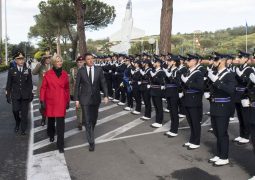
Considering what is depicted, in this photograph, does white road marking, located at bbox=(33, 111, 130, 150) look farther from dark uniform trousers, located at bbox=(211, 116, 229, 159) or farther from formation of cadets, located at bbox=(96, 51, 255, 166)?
dark uniform trousers, located at bbox=(211, 116, 229, 159)

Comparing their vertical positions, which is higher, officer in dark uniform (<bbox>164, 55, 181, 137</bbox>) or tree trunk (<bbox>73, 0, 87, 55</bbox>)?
tree trunk (<bbox>73, 0, 87, 55</bbox>)

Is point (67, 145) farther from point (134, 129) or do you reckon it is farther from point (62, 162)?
point (134, 129)

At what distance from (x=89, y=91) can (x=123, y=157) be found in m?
1.50

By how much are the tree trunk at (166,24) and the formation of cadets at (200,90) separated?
19.7ft

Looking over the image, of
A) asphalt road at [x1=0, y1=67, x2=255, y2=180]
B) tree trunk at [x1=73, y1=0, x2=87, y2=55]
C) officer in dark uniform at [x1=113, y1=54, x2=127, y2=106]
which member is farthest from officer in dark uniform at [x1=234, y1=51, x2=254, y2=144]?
tree trunk at [x1=73, y1=0, x2=87, y2=55]

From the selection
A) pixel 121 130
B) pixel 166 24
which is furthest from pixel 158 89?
pixel 166 24

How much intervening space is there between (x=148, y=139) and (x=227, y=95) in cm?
253

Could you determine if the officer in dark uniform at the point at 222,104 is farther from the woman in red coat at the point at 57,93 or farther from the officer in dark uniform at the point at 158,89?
the officer in dark uniform at the point at 158,89

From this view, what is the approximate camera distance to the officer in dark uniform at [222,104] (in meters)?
6.86

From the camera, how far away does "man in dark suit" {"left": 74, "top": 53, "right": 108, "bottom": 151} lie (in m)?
8.12

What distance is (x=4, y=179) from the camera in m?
6.25

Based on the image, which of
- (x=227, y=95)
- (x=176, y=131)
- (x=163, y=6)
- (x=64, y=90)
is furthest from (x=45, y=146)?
(x=163, y=6)

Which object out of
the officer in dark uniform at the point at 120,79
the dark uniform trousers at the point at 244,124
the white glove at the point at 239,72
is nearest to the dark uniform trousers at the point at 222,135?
the dark uniform trousers at the point at 244,124

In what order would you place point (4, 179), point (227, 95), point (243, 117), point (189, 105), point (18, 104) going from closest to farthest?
point (4, 179) → point (227, 95) → point (189, 105) → point (243, 117) → point (18, 104)
